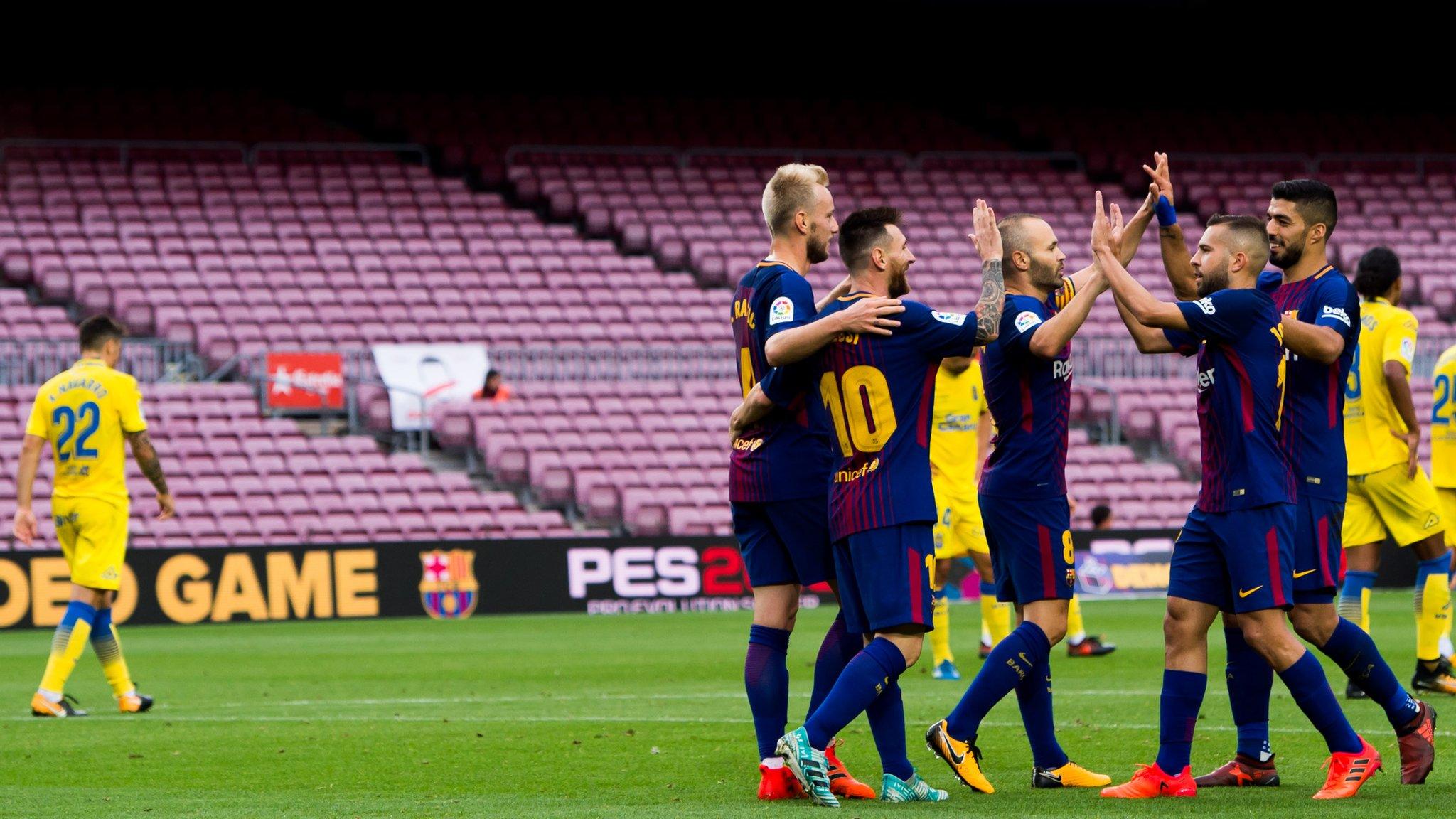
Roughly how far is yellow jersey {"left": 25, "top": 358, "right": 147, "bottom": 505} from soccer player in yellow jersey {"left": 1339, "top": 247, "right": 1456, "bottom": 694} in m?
6.59

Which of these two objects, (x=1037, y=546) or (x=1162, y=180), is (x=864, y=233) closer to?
(x=1162, y=180)

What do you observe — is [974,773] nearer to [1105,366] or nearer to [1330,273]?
[1330,273]

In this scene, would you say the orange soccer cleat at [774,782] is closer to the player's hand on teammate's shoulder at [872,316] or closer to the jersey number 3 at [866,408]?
the jersey number 3 at [866,408]

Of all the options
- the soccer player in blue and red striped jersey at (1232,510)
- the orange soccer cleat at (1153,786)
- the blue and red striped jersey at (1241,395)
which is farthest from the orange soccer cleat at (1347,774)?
the blue and red striped jersey at (1241,395)

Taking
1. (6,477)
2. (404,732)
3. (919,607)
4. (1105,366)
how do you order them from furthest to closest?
(1105,366) < (6,477) < (404,732) < (919,607)

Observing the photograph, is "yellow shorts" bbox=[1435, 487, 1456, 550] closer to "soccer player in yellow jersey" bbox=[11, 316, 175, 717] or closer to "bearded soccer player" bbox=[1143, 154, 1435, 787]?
"bearded soccer player" bbox=[1143, 154, 1435, 787]

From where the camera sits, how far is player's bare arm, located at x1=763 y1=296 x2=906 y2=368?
6.00 metres

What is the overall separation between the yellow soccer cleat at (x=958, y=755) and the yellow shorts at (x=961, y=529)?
525 cm

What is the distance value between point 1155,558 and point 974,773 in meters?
13.6

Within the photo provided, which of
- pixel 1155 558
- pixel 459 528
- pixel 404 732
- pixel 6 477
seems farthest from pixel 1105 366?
pixel 404 732

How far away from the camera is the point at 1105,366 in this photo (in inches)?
945

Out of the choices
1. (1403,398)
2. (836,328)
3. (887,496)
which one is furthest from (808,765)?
(1403,398)

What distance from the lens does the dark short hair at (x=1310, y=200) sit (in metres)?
6.65

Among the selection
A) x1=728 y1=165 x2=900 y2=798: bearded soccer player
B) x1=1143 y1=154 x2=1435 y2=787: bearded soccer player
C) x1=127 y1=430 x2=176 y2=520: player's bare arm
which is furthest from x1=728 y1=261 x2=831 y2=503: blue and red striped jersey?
x1=127 y1=430 x2=176 y2=520: player's bare arm
